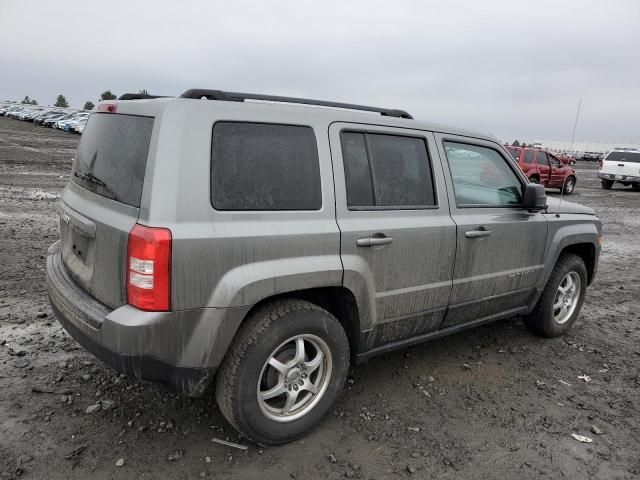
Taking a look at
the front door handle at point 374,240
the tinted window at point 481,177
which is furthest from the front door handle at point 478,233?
the front door handle at point 374,240

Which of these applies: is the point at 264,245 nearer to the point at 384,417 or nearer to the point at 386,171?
the point at 386,171

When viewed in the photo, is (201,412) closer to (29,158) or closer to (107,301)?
(107,301)

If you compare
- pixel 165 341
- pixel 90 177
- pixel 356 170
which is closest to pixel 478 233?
pixel 356 170

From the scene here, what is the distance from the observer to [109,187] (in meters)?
2.77

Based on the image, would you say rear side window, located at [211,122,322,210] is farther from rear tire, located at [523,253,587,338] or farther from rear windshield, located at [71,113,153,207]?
rear tire, located at [523,253,587,338]

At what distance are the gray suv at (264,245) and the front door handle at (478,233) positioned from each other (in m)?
0.01

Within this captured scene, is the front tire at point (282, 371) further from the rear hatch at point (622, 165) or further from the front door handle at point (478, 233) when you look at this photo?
the rear hatch at point (622, 165)

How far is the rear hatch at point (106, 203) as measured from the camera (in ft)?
8.34

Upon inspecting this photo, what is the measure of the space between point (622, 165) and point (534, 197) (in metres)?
21.6

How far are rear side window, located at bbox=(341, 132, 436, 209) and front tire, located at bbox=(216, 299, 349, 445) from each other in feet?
2.50

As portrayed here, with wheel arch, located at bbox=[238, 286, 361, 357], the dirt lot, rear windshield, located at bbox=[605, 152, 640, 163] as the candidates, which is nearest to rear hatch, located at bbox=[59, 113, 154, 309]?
the dirt lot

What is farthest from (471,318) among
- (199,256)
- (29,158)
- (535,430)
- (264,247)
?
(29,158)

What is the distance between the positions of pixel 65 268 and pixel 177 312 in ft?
3.93

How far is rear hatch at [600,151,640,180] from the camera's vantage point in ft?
71.7
